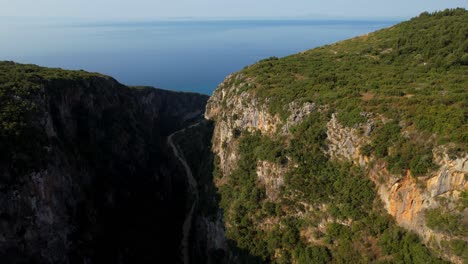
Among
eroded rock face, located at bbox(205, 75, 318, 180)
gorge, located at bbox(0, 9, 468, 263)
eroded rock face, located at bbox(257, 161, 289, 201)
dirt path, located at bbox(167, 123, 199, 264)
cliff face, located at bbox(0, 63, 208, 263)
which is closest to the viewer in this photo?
gorge, located at bbox(0, 9, 468, 263)

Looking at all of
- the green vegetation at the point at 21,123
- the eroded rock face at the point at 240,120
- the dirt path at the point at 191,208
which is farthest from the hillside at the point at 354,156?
the green vegetation at the point at 21,123

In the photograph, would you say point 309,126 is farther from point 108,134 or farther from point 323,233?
point 108,134

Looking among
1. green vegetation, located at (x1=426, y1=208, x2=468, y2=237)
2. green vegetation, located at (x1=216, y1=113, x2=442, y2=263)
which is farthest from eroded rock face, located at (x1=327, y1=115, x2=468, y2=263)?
green vegetation, located at (x1=216, y1=113, x2=442, y2=263)

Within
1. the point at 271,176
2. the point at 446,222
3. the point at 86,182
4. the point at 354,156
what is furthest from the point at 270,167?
the point at 86,182

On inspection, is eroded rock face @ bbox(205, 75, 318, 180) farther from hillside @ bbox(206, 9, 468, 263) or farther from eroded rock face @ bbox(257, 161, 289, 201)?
eroded rock face @ bbox(257, 161, 289, 201)

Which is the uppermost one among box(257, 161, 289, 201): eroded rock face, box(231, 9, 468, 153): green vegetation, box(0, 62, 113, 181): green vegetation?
box(231, 9, 468, 153): green vegetation

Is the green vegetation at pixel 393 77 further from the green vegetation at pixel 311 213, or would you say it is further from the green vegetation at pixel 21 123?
the green vegetation at pixel 21 123

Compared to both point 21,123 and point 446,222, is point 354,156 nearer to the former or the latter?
point 446,222
